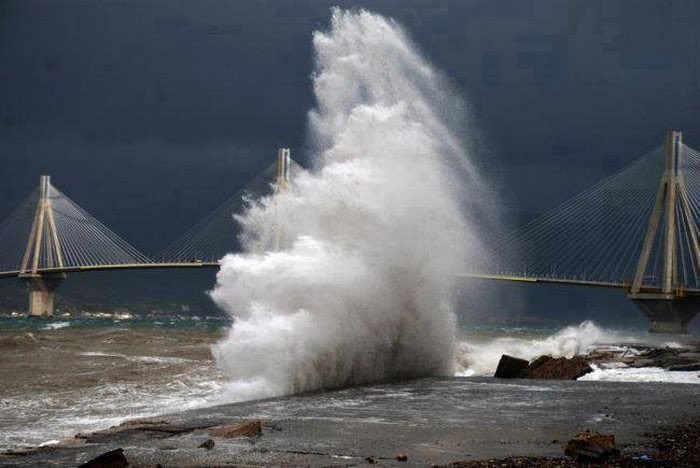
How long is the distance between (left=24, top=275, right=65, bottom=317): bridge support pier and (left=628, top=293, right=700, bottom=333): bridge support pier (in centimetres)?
5324

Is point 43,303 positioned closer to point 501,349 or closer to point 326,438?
point 501,349

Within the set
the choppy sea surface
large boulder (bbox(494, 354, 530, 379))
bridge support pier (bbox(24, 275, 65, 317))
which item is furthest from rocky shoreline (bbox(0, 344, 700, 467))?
bridge support pier (bbox(24, 275, 65, 317))

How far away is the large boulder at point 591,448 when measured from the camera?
9344 millimetres

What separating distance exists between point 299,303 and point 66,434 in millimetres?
7054

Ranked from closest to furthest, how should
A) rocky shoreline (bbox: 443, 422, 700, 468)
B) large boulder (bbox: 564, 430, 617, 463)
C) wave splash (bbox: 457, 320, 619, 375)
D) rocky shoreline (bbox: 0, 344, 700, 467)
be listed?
rocky shoreline (bbox: 443, 422, 700, 468) < large boulder (bbox: 564, 430, 617, 463) < rocky shoreline (bbox: 0, 344, 700, 467) < wave splash (bbox: 457, 320, 619, 375)

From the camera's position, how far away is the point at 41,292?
3452 inches

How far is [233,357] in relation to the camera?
18.3m

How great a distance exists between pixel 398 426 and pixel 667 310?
2033 inches

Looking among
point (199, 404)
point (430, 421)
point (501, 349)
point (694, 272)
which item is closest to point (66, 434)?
point (199, 404)

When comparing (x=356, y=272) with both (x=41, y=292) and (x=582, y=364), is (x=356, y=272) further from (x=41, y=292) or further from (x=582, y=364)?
(x=41, y=292)

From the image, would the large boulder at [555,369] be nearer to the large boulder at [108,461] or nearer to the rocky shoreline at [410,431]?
the rocky shoreline at [410,431]

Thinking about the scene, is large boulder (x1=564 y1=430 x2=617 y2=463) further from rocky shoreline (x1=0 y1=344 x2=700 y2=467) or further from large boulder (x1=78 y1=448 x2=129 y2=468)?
large boulder (x1=78 y1=448 x2=129 y2=468)

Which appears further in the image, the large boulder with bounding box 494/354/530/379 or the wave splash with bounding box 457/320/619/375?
the wave splash with bounding box 457/320/619/375

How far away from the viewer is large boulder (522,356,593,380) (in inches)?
806
